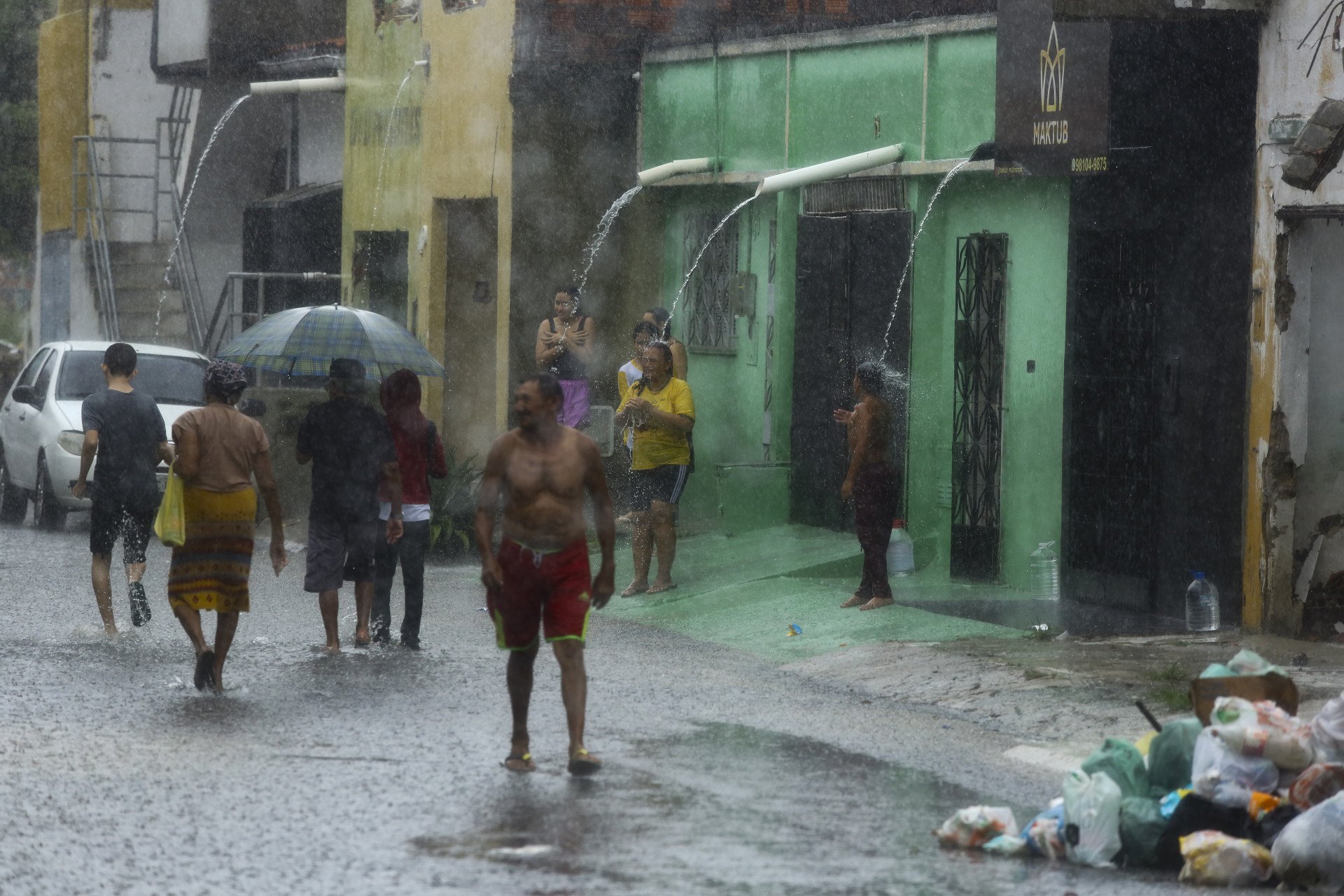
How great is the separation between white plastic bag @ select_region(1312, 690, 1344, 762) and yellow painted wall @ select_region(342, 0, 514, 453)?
1214 cm

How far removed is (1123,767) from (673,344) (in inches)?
329

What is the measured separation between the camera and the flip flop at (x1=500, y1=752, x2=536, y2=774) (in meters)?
8.17

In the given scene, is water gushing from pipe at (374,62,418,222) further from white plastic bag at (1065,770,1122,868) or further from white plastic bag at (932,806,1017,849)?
white plastic bag at (1065,770,1122,868)

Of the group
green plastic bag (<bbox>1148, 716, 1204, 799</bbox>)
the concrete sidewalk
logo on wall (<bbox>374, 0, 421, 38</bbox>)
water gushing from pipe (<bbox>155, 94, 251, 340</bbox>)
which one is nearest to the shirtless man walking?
green plastic bag (<bbox>1148, 716, 1204, 799</bbox>)

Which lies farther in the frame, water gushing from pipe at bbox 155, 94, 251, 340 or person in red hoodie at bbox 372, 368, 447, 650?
water gushing from pipe at bbox 155, 94, 251, 340

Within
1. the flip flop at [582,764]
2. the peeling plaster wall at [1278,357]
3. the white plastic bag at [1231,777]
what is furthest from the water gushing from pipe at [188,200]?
the white plastic bag at [1231,777]

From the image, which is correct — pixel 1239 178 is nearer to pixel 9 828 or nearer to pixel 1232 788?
pixel 1232 788

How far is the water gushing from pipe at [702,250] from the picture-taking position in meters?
17.1

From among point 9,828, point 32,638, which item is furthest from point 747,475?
point 9,828

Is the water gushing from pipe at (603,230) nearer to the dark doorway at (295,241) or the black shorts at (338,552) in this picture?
the black shorts at (338,552)

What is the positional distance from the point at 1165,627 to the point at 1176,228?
2430 millimetres

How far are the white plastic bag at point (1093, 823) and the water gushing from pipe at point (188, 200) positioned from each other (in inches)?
873

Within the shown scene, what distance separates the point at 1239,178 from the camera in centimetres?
1198

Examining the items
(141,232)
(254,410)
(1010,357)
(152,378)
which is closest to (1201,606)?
(1010,357)
